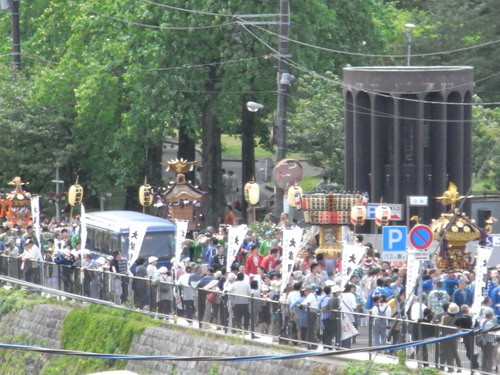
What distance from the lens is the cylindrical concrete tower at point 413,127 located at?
37.0 m

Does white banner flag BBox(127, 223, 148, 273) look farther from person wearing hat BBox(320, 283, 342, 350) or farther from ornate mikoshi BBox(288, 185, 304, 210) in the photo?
person wearing hat BBox(320, 283, 342, 350)

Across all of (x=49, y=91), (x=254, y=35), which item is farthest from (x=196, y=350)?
(x=49, y=91)

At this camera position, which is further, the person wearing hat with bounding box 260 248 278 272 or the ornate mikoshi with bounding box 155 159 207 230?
the ornate mikoshi with bounding box 155 159 207 230

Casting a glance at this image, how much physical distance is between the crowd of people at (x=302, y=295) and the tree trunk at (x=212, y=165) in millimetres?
13613

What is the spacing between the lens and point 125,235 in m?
32.8

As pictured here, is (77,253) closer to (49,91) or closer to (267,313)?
(267,313)

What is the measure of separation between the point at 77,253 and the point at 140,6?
1429cm

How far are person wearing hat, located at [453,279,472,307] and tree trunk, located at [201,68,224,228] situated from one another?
73.6 ft

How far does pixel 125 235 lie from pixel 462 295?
13312mm

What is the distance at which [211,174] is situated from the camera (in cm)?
4453

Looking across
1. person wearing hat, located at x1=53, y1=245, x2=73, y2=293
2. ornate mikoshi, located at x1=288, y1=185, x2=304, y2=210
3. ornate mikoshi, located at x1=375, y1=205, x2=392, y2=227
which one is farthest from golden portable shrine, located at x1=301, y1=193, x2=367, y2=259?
person wearing hat, located at x1=53, y1=245, x2=73, y2=293

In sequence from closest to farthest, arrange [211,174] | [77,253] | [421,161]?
1. [77,253]
2. [421,161]
3. [211,174]

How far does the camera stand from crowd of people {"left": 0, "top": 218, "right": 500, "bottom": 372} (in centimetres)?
1889

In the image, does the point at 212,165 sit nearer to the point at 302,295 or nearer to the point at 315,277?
the point at 315,277
